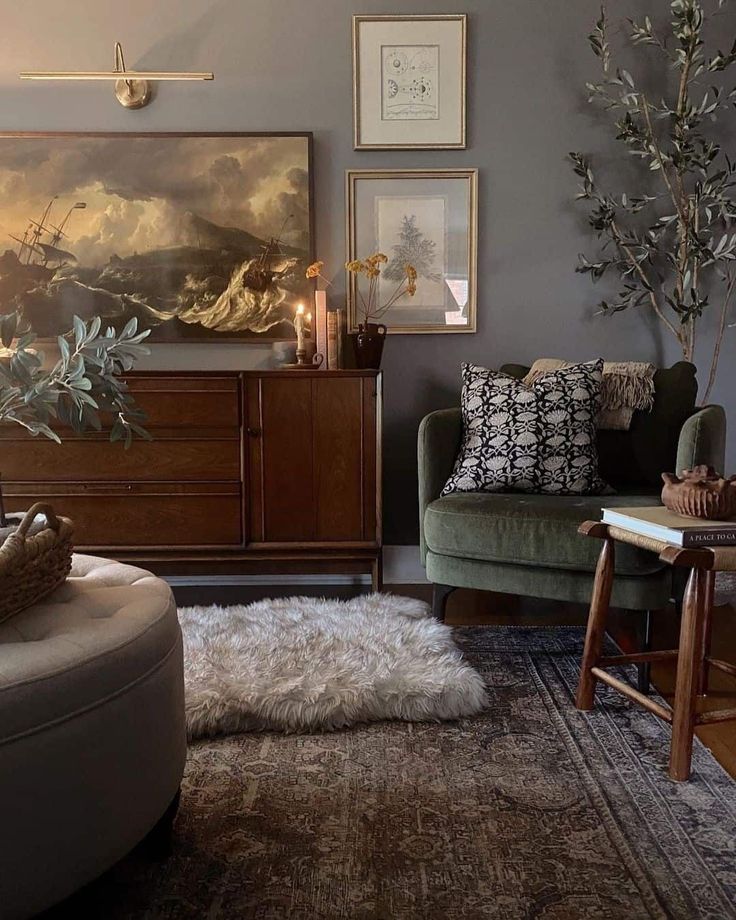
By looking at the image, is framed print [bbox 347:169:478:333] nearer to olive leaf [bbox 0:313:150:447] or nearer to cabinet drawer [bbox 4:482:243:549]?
cabinet drawer [bbox 4:482:243:549]

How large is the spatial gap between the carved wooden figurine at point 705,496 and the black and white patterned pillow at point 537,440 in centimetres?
72

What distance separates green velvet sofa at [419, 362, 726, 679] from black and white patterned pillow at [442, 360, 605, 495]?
60 mm

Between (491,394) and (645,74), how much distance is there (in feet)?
5.14

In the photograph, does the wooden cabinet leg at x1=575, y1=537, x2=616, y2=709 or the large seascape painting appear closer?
the wooden cabinet leg at x1=575, y1=537, x2=616, y2=709

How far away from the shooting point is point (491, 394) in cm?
262

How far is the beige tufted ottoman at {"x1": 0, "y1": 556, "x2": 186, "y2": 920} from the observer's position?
0.96m

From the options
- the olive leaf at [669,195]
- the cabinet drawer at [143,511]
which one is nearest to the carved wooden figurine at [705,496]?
the olive leaf at [669,195]

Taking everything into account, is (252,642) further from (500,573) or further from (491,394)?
(491,394)

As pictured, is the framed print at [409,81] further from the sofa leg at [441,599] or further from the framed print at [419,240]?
the sofa leg at [441,599]

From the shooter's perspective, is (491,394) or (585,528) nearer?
(585,528)

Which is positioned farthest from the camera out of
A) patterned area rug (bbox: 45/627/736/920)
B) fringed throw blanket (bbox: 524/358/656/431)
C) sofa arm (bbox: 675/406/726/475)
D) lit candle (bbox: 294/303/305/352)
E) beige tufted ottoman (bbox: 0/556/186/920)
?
lit candle (bbox: 294/303/305/352)

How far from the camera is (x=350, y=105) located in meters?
3.14

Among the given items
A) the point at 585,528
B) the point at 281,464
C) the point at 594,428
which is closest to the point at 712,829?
the point at 585,528

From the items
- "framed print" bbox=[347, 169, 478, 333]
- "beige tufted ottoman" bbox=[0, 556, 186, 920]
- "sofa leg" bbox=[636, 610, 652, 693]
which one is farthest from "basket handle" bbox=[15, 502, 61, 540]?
"framed print" bbox=[347, 169, 478, 333]
